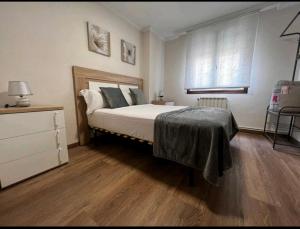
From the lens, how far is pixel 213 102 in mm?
3088

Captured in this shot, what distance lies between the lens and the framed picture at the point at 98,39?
219cm

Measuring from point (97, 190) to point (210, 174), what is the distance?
3.22 ft

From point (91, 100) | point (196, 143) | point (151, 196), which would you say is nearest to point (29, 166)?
point (91, 100)

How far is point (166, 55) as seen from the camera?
3818 mm

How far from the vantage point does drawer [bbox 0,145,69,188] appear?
118cm

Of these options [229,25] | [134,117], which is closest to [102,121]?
[134,117]

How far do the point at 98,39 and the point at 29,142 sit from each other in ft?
6.31

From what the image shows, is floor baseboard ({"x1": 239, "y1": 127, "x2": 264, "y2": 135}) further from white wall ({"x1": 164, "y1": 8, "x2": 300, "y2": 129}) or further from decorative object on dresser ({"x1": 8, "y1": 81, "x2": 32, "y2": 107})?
decorative object on dresser ({"x1": 8, "y1": 81, "x2": 32, "y2": 107})

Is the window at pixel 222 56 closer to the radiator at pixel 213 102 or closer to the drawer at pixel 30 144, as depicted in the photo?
the radiator at pixel 213 102

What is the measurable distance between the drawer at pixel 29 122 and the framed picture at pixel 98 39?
1.38 m

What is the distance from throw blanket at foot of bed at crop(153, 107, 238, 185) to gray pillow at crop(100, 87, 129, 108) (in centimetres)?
110

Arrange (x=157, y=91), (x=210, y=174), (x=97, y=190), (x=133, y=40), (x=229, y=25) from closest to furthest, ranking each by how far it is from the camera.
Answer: (x=210, y=174), (x=97, y=190), (x=229, y=25), (x=133, y=40), (x=157, y=91)

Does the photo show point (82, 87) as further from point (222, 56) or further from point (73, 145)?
point (222, 56)

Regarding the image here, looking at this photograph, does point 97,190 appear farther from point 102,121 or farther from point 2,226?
point 102,121
